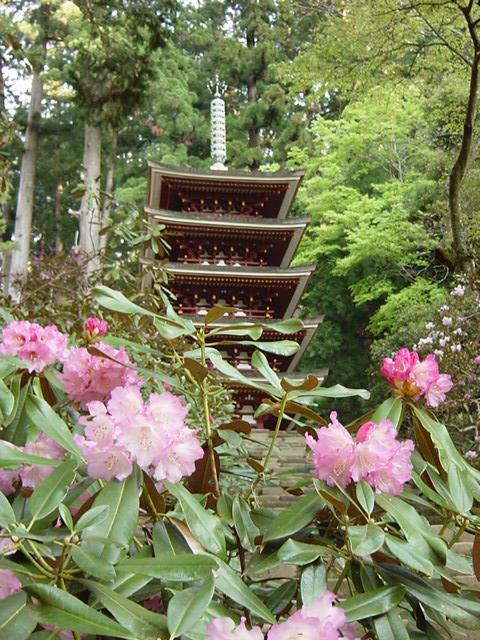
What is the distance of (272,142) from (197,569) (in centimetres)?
1773

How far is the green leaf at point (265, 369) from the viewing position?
2.64 feet

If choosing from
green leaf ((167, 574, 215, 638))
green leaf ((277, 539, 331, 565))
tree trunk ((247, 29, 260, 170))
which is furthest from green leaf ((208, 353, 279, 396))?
tree trunk ((247, 29, 260, 170))

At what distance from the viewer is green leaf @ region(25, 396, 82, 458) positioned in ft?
2.03

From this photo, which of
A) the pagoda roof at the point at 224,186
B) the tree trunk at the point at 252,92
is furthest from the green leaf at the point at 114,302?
the tree trunk at the point at 252,92

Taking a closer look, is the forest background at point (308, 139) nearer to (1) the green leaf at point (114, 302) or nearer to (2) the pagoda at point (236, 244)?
(2) the pagoda at point (236, 244)

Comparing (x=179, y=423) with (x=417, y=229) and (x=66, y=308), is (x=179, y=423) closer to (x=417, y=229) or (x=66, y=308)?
(x=66, y=308)

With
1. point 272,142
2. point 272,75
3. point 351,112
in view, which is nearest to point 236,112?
point 272,75

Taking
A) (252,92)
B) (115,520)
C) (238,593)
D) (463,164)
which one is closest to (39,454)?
(115,520)

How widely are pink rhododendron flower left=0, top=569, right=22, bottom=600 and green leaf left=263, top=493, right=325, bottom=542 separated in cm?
23

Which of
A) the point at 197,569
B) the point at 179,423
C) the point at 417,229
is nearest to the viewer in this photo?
the point at 197,569

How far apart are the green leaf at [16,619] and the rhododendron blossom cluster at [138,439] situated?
0.52 ft

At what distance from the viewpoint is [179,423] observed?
0.62m

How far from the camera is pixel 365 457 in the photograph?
0.65 meters

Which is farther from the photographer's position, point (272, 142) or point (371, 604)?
point (272, 142)
